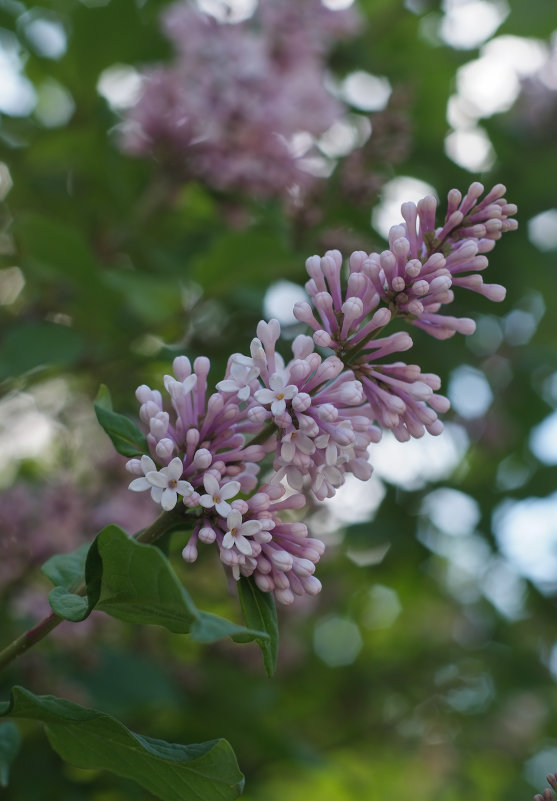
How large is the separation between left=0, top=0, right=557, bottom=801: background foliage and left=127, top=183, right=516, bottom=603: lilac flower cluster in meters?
0.37

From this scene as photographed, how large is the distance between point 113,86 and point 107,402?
77.3 inches

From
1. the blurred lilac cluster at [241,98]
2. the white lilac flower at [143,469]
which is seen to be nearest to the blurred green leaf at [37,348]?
the blurred lilac cluster at [241,98]

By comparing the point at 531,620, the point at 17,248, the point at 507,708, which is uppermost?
the point at 17,248

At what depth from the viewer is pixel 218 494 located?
885mm

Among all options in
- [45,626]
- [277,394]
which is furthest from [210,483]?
[45,626]

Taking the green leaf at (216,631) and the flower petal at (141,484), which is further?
the flower petal at (141,484)

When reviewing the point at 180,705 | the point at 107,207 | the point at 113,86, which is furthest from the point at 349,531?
the point at 113,86

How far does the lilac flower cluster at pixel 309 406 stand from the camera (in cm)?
89

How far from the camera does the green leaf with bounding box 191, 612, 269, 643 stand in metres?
0.74

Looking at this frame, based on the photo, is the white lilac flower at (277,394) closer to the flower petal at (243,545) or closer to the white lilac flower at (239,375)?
the white lilac flower at (239,375)

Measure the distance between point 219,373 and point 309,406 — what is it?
584mm

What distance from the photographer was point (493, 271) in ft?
8.18

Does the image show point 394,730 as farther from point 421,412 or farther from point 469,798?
point 421,412

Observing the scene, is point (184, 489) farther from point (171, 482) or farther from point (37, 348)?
point (37, 348)
